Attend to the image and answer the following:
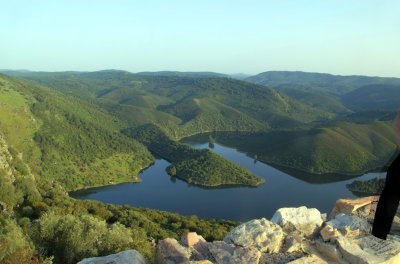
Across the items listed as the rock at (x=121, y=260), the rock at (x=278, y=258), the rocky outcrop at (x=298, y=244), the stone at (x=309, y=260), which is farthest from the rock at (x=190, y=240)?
the stone at (x=309, y=260)

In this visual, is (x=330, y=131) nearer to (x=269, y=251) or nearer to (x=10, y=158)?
(x=10, y=158)

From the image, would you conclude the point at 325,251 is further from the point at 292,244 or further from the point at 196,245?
the point at 196,245

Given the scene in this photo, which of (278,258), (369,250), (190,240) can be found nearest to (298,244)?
(278,258)

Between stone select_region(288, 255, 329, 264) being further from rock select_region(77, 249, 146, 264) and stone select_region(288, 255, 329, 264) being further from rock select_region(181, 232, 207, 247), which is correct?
rock select_region(77, 249, 146, 264)

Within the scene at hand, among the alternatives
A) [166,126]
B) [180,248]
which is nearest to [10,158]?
[180,248]

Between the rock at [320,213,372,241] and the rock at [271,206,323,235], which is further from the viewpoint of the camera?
the rock at [271,206,323,235]

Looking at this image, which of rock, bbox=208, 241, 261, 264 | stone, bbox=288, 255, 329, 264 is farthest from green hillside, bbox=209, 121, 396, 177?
rock, bbox=208, 241, 261, 264

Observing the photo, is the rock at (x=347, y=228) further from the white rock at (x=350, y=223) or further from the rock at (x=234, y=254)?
the rock at (x=234, y=254)
